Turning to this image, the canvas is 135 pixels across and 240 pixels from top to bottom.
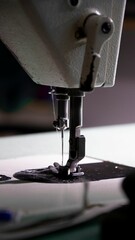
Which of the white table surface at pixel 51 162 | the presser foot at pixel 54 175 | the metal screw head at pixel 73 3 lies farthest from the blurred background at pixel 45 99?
the metal screw head at pixel 73 3

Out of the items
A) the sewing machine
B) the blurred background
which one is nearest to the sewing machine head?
the sewing machine

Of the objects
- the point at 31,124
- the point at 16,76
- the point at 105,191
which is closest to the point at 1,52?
the point at 16,76

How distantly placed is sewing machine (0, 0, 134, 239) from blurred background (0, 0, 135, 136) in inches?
50.7

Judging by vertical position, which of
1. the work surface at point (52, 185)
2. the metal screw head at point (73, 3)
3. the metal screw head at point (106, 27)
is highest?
the metal screw head at point (73, 3)

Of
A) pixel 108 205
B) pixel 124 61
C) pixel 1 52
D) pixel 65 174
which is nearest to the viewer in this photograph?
pixel 108 205

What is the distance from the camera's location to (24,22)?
3.74 ft

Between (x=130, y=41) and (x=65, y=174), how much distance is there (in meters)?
1.83

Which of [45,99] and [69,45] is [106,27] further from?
[45,99]

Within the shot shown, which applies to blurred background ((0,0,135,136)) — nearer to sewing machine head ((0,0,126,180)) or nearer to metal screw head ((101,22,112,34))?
sewing machine head ((0,0,126,180))

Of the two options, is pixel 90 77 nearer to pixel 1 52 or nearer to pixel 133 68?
pixel 1 52

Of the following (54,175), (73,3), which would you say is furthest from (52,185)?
(73,3)

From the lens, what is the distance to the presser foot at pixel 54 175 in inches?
49.4

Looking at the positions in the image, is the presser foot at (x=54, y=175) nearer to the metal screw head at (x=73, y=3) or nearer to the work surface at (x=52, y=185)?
the work surface at (x=52, y=185)

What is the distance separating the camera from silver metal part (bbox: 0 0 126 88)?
3.72ft
